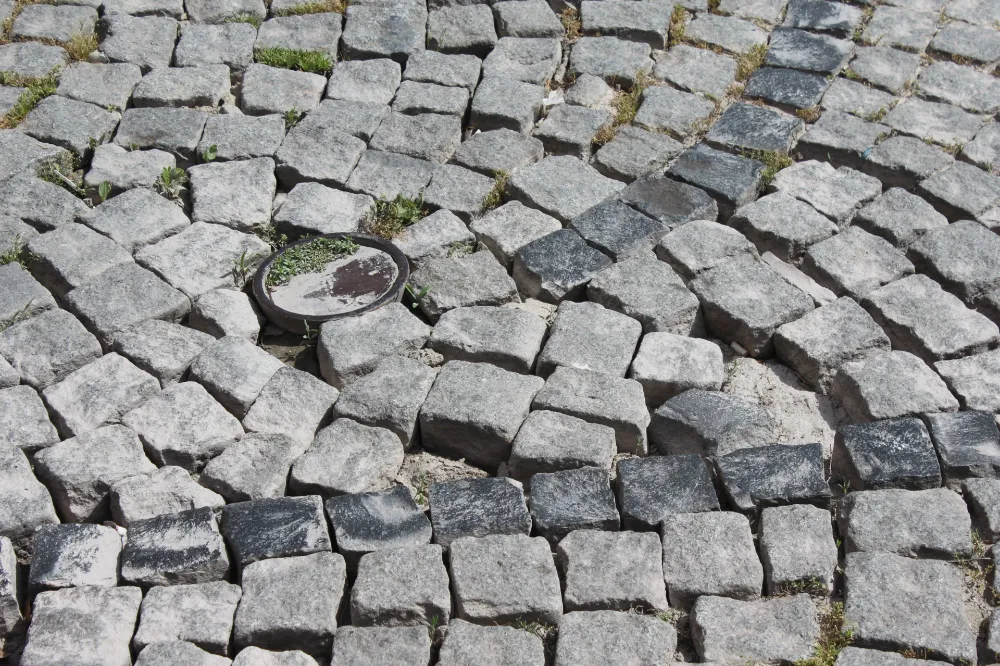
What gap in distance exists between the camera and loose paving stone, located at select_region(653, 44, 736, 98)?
7090mm

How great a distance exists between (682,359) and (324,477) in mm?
1746

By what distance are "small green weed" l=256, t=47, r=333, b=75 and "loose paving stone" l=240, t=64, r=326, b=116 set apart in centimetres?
8

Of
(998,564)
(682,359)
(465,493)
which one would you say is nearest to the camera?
(998,564)

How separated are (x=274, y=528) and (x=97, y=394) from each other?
45.3 inches

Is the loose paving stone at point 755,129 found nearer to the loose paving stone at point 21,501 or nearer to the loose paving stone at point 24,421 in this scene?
the loose paving stone at point 24,421

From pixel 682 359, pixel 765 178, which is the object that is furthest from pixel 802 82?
pixel 682 359

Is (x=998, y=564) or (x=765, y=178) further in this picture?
(x=765, y=178)

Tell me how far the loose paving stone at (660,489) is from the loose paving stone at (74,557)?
2034 millimetres

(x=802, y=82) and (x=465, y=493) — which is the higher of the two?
(x=802, y=82)

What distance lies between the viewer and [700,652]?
414 cm

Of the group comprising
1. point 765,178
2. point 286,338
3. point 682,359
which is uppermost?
point 765,178

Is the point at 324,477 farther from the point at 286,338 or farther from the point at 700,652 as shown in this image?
the point at 700,652

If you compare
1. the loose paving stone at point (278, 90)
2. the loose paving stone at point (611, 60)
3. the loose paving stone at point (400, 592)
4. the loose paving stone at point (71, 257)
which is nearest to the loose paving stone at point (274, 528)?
the loose paving stone at point (400, 592)

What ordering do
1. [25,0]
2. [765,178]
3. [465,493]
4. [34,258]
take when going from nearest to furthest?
1. [465,493]
2. [34,258]
3. [765,178]
4. [25,0]
